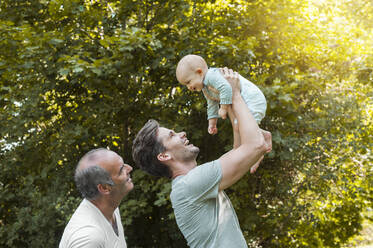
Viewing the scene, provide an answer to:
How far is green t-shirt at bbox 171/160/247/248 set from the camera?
73.0 inches

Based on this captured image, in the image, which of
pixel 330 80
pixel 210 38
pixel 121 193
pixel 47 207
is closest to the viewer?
pixel 121 193

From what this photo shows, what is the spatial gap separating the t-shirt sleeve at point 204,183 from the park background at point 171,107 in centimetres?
308

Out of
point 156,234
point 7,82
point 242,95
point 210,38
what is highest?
point 242,95

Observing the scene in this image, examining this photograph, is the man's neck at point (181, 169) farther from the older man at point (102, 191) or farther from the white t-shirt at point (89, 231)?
the white t-shirt at point (89, 231)

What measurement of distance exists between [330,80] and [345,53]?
575 mm

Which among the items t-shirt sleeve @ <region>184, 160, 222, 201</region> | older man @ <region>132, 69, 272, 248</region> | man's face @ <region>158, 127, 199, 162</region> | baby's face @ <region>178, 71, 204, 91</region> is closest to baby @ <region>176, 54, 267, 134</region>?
baby's face @ <region>178, 71, 204, 91</region>

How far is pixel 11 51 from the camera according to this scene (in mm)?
5602

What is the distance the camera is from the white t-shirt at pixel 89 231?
1.74m

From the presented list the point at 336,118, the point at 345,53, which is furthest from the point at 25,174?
the point at 345,53

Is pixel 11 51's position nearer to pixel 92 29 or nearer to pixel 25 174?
pixel 92 29

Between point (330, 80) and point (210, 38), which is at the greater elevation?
point (210, 38)

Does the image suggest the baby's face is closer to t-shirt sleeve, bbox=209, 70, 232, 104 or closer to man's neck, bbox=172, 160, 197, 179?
t-shirt sleeve, bbox=209, 70, 232, 104

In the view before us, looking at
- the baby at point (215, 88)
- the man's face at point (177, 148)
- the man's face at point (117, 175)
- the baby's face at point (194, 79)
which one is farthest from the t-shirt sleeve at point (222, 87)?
the man's face at point (117, 175)

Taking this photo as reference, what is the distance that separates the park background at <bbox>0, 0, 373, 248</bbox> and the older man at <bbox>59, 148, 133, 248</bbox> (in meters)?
2.75
